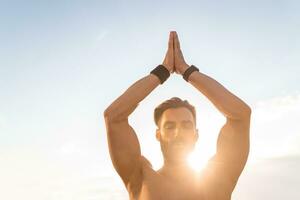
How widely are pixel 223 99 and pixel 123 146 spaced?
4.79 feet

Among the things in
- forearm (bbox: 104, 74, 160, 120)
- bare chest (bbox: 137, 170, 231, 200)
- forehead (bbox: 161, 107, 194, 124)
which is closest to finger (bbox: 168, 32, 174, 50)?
forehead (bbox: 161, 107, 194, 124)

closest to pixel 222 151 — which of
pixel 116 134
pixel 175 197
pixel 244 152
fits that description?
pixel 244 152

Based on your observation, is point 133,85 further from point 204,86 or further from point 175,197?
point 175,197

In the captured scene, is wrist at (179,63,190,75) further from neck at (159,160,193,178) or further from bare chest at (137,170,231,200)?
bare chest at (137,170,231,200)

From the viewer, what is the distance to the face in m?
7.90

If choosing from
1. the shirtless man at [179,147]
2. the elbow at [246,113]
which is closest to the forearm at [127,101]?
the shirtless man at [179,147]

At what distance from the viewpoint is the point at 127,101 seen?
750 cm

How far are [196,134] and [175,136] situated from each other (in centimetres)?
39

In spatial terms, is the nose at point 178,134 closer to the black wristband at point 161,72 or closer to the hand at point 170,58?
the black wristband at point 161,72

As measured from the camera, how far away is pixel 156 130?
8.35m

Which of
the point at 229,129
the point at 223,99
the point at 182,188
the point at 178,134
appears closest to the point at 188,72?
the point at 223,99

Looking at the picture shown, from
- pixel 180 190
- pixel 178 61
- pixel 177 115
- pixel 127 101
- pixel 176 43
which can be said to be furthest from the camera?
pixel 176 43

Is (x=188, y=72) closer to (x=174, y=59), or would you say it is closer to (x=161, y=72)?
(x=161, y=72)

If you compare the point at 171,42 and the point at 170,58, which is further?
the point at 171,42
